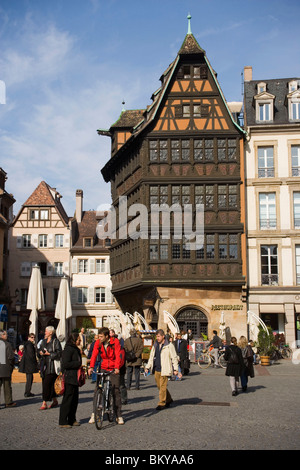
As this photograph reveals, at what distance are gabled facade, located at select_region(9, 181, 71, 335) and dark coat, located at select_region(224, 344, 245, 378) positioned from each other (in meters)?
38.4

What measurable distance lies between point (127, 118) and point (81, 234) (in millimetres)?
19031

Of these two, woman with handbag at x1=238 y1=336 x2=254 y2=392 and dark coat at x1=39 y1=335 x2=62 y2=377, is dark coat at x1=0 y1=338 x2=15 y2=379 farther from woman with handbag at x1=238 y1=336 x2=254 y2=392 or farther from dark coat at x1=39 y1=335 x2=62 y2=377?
woman with handbag at x1=238 y1=336 x2=254 y2=392

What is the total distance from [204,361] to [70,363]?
15.9 metres

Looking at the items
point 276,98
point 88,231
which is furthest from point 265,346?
point 88,231

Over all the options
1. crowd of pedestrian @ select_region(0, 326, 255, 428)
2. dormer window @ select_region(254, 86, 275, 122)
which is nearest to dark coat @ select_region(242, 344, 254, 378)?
crowd of pedestrian @ select_region(0, 326, 255, 428)

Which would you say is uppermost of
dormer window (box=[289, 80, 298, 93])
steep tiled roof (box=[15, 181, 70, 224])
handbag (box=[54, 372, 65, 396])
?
dormer window (box=[289, 80, 298, 93])

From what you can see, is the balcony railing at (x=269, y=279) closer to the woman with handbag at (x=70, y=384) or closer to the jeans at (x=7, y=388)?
the jeans at (x=7, y=388)

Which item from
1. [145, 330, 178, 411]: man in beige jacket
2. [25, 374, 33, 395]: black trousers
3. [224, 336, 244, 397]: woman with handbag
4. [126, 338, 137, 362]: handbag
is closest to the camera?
[145, 330, 178, 411]: man in beige jacket

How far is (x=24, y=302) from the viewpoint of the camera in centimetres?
5209

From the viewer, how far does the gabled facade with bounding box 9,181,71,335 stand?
53000 millimetres

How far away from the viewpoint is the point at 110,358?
11.2 metres

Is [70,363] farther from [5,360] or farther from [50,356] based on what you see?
[5,360]

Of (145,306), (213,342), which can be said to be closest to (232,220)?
(145,306)

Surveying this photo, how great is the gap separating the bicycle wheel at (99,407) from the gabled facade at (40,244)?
1682 inches
